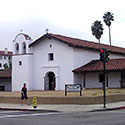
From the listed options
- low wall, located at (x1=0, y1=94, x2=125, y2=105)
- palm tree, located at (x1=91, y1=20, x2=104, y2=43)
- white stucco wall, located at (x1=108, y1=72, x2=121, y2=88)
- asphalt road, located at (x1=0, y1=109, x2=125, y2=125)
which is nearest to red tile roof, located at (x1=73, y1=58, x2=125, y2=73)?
white stucco wall, located at (x1=108, y1=72, x2=121, y2=88)

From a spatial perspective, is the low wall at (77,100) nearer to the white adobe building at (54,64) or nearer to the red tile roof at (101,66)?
the red tile roof at (101,66)

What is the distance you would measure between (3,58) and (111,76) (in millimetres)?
87990

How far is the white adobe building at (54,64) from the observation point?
37906 millimetres

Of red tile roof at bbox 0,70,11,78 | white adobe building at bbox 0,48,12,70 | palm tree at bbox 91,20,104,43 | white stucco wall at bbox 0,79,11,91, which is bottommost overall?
white stucco wall at bbox 0,79,11,91

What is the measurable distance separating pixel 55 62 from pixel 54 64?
319 mm

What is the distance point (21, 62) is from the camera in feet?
138

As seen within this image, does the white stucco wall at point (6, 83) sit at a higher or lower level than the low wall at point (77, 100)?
higher

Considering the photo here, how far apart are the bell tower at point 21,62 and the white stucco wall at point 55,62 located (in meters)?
0.79

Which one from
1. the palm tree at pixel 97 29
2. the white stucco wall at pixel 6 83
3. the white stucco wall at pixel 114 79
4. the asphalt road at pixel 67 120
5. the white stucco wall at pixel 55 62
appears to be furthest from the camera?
the palm tree at pixel 97 29

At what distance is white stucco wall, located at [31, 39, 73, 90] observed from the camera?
38.3m

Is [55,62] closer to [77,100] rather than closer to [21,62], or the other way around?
[21,62]

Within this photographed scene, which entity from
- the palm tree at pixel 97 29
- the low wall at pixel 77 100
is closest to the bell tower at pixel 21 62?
the low wall at pixel 77 100

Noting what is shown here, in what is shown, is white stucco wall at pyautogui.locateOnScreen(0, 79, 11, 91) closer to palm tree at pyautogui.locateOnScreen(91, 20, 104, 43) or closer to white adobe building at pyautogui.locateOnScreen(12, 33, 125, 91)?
white adobe building at pyautogui.locateOnScreen(12, 33, 125, 91)

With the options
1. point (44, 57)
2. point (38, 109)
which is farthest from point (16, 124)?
point (44, 57)
